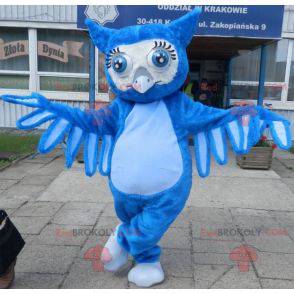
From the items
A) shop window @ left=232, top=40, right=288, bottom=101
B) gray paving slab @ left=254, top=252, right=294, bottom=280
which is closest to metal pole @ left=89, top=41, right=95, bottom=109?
gray paving slab @ left=254, top=252, right=294, bottom=280

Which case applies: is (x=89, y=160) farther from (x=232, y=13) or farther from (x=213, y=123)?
(x=232, y=13)

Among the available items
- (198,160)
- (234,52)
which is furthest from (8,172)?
(234,52)

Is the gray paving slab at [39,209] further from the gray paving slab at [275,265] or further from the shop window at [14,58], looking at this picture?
the shop window at [14,58]

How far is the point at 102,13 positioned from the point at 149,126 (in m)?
3.67

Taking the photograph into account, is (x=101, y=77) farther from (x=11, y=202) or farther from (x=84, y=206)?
(x=84, y=206)

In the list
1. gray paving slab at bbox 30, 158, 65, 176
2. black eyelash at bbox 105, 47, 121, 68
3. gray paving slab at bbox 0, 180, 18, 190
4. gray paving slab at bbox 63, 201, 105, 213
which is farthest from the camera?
gray paving slab at bbox 30, 158, 65, 176

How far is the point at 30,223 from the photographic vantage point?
378 centimetres

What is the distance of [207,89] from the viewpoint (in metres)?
9.40

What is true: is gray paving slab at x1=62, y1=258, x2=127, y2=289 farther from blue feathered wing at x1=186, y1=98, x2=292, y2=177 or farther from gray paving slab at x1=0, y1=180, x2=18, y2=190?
gray paving slab at x1=0, y1=180, x2=18, y2=190

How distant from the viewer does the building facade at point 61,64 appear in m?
9.14

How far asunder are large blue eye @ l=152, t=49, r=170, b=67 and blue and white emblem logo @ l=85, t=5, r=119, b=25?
139 inches

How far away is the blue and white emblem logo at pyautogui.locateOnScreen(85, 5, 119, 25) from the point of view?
5.54 m

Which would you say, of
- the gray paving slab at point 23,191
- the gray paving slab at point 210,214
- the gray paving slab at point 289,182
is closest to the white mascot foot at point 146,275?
the gray paving slab at point 210,214

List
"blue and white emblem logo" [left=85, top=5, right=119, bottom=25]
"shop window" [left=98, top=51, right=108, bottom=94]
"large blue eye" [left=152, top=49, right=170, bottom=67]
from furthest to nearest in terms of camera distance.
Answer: "shop window" [left=98, top=51, right=108, bottom=94], "blue and white emblem logo" [left=85, top=5, right=119, bottom=25], "large blue eye" [left=152, top=49, right=170, bottom=67]
